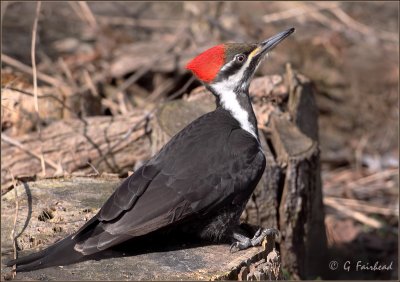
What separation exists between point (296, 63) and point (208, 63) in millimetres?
4210

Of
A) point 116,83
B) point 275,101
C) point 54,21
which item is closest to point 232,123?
point 275,101

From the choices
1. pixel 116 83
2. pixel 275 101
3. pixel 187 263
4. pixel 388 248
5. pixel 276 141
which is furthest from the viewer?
pixel 116 83

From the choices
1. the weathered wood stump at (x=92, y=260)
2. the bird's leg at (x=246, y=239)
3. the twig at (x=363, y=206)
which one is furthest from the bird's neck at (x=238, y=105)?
the twig at (x=363, y=206)

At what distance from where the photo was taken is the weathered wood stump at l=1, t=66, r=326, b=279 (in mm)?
5105

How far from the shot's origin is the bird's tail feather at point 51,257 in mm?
3467

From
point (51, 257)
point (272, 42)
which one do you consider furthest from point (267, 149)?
point (51, 257)

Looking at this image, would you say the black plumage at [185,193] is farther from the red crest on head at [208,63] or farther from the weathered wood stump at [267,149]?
the weathered wood stump at [267,149]

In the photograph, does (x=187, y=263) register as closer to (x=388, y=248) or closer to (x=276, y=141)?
(x=276, y=141)

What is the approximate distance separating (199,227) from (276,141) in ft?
5.06

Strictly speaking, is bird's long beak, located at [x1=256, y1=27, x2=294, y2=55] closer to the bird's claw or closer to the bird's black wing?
the bird's black wing

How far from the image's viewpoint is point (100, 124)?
19.3 feet

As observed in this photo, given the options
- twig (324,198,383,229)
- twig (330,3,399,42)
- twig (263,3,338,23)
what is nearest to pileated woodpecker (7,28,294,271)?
twig (324,198,383,229)

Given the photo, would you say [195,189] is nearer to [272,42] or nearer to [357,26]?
[272,42]

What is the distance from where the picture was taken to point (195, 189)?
3805 millimetres
